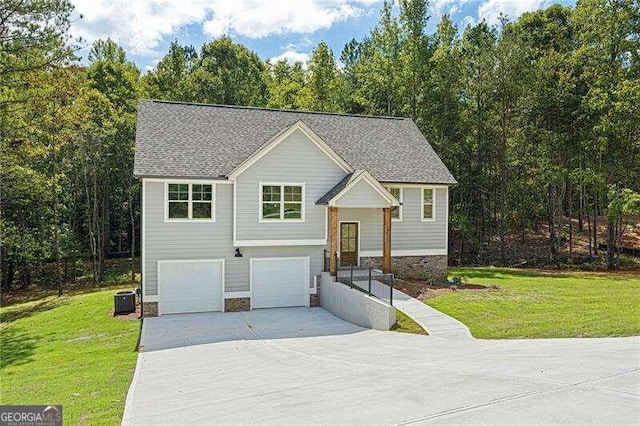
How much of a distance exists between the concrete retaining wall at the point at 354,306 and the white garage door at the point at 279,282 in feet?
2.67

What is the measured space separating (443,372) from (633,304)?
9.93 metres

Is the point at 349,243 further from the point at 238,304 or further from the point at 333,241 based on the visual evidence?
the point at 238,304

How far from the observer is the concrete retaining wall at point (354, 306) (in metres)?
13.8

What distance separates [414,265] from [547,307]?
6400 millimetres

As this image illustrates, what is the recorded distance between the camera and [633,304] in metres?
14.7

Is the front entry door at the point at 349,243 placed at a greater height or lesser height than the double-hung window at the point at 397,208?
lesser

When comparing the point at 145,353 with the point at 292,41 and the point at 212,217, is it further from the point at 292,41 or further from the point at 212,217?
the point at 292,41

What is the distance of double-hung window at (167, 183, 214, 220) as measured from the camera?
16.8 m

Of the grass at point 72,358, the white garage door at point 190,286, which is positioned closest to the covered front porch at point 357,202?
the white garage door at point 190,286

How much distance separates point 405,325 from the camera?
44.5 feet

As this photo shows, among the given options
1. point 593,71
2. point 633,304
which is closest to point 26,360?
point 633,304

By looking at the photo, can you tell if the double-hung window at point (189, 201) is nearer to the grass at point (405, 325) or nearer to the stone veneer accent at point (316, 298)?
the stone veneer accent at point (316, 298)

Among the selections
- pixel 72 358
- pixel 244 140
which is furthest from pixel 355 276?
pixel 72 358

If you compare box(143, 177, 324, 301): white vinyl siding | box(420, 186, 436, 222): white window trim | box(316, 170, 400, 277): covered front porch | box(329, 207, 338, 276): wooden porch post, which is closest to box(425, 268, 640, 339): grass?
box(420, 186, 436, 222): white window trim
